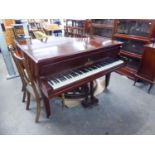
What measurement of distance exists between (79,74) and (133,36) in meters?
1.73

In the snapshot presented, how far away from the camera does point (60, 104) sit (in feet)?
7.02

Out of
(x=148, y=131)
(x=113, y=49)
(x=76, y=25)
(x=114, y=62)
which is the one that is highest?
(x=76, y=25)

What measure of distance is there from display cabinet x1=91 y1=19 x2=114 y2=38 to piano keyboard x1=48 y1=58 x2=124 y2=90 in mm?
1435

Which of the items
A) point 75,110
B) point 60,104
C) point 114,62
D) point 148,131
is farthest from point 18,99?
point 148,131

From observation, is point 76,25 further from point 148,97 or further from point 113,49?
point 148,97

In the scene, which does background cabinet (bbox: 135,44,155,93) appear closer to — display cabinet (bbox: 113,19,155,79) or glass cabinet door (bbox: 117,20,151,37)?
display cabinet (bbox: 113,19,155,79)

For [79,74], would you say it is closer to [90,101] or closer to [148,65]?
[90,101]

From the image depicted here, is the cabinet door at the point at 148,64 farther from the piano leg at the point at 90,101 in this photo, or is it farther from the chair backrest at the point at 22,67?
the chair backrest at the point at 22,67

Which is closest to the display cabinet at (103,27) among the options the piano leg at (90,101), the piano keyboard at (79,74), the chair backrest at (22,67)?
the piano keyboard at (79,74)

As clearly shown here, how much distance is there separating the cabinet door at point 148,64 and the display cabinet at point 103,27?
1048mm

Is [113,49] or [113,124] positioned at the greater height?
[113,49]

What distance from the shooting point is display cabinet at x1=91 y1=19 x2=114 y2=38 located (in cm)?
295

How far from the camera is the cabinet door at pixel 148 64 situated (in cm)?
221
